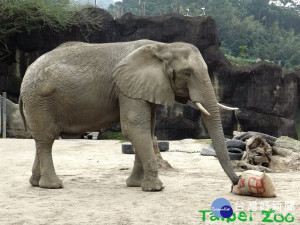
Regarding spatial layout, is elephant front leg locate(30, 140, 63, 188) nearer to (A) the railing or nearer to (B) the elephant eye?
(B) the elephant eye

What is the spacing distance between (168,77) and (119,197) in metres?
1.57

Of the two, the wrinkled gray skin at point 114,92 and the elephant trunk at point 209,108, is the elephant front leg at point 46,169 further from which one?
the elephant trunk at point 209,108

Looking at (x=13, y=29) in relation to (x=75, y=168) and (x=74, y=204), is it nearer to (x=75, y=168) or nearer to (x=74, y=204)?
(x=75, y=168)

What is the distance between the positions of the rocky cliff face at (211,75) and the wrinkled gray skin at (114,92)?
51.9 feet

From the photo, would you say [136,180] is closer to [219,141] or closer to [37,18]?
[219,141]

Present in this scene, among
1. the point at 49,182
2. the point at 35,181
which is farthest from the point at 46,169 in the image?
the point at 35,181

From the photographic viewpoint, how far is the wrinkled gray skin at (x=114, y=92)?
5512mm

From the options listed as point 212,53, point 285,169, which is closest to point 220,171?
point 285,169

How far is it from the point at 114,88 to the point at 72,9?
17.3m

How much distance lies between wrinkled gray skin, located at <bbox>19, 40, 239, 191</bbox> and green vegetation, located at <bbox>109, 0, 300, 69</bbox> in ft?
124

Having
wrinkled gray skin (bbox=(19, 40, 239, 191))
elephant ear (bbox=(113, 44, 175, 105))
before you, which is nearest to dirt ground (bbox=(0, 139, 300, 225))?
wrinkled gray skin (bbox=(19, 40, 239, 191))

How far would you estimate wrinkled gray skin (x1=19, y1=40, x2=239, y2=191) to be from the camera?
5512mm

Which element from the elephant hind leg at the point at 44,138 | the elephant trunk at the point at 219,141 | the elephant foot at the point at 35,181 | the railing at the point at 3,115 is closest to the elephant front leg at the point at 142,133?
the elephant trunk at the point at 219,141

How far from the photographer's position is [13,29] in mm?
20438
